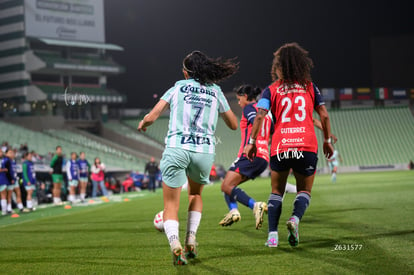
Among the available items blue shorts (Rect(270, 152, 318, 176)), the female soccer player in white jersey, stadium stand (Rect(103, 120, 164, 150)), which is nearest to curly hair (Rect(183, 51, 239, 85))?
the female soccer player in white jersey

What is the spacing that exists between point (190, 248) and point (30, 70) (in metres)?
53.6

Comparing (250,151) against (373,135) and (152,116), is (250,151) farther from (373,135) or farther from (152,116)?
(373,135)

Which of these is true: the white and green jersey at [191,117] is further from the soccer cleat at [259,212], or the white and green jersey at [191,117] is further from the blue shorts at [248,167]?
the blue shorts at [248,167]

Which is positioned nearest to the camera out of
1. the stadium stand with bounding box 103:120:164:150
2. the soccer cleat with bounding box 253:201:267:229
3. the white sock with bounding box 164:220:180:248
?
the white sock with bounding box 164:220:180:248

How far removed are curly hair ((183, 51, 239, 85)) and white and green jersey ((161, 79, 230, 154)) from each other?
0.10 meters

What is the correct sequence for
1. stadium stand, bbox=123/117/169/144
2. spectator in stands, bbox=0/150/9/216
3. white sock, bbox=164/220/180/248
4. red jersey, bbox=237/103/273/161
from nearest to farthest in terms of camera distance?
white sock, bbox=164/220/180/248 → red jersey, bbox=237/103/273/161 → spectator in stands, bbox=0/150/9/216 → stadium stand, bbox=123/117/169/144

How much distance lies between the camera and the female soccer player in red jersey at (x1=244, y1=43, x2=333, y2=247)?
243 inches

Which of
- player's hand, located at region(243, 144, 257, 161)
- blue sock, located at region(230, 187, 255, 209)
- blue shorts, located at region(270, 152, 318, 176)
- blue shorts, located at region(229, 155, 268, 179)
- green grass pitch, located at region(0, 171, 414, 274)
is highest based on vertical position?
player's hand, located at region(243, 144, 257, 161)

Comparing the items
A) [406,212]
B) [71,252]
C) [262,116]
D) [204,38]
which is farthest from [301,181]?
[204,38]

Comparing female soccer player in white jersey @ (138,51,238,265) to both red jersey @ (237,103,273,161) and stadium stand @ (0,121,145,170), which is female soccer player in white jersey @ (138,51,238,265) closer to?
red jersey @ (237,103,273,161)

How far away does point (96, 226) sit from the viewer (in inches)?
439

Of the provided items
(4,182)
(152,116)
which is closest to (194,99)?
(152,116)

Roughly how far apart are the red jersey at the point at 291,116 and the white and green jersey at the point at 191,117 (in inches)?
30.8

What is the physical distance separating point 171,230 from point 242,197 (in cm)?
315
